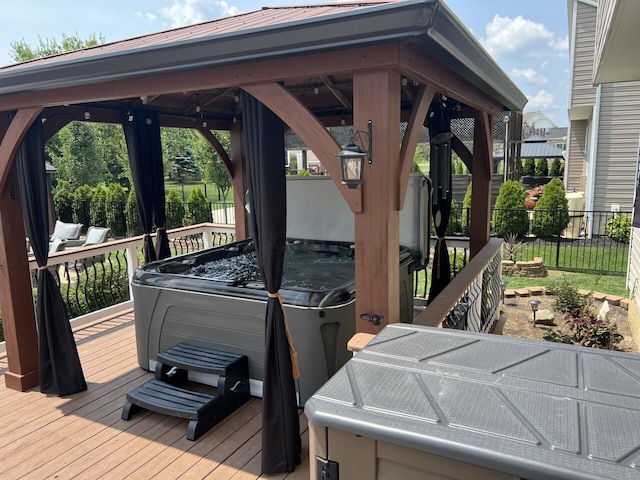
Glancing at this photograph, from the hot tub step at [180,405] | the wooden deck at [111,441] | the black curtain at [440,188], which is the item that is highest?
the black curtain at [440,188]

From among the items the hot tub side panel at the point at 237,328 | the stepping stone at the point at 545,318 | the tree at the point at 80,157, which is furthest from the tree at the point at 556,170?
the hot tub side panel at the point at 237,328

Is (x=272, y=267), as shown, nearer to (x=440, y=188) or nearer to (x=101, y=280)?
(x=440, y=188)

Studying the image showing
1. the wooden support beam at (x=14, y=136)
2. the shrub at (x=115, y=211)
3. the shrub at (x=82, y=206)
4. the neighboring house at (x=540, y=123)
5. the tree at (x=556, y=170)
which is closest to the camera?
the wooden support beam at (x=14, y=136)

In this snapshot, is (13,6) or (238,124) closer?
(238,124)

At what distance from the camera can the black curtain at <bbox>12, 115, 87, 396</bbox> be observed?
3.43 metres

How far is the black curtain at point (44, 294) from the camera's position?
3.43m

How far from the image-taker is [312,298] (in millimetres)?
3111

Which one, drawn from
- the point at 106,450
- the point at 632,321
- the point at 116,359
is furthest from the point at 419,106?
the point at 632,321

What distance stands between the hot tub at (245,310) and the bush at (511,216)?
20.9 ft

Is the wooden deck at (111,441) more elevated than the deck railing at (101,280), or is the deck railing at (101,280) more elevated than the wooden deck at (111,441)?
the deck railing at (101,280)

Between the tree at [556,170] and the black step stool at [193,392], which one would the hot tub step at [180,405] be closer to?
the black step stool at [193,392]

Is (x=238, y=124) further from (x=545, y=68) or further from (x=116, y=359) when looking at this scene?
(x=545, y=68)

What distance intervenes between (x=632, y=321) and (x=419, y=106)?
14.5 feet

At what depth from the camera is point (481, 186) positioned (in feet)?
16.7
